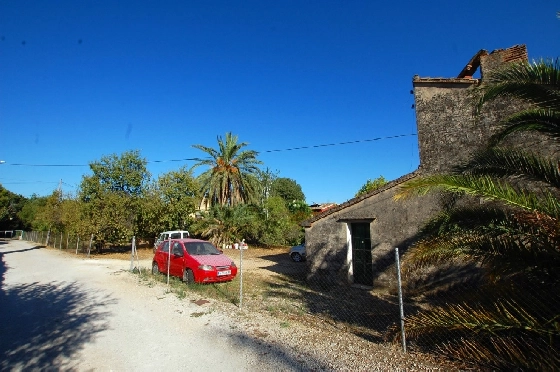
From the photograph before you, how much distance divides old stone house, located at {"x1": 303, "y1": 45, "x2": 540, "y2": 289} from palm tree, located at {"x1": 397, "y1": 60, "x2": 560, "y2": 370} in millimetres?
3817

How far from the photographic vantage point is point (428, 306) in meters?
8.39

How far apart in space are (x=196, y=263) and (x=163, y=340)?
15.7ft

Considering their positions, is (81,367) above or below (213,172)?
below

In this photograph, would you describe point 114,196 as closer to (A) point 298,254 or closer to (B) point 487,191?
(A) point 298,254

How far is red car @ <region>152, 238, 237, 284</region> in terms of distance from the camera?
33.7ft

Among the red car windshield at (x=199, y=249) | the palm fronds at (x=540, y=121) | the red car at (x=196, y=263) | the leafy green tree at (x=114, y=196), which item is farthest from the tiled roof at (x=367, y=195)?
the leafy green tree at (x=114, y=196)

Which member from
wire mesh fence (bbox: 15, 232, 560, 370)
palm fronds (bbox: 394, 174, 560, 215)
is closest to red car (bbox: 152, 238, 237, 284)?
wire mesh fence (bbox: 15, 232, 560, 370)

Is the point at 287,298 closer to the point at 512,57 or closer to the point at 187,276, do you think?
the point at 187,276

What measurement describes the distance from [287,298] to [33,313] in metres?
6.38

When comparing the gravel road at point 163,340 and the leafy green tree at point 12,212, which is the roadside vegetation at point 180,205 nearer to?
the gravel road at point 163,340

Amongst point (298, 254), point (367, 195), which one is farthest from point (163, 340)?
point (298, 254)

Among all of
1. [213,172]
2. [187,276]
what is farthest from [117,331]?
[213,172]

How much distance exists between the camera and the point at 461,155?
9.12 meters

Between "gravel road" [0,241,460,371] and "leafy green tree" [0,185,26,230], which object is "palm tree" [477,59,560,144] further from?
"leafy green tree" [0,185,26,230]
